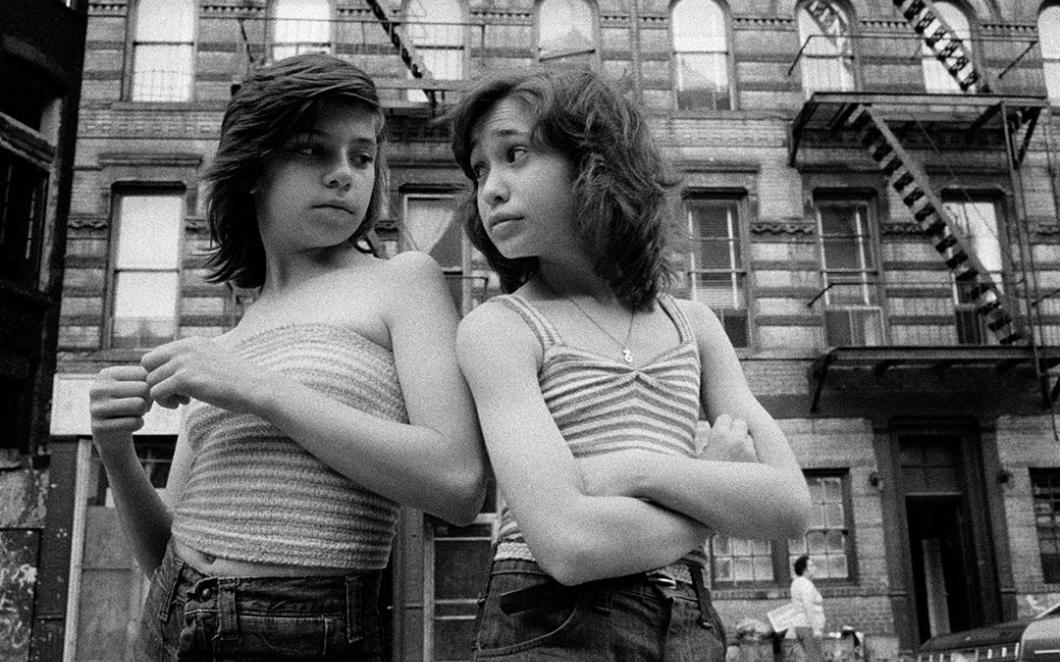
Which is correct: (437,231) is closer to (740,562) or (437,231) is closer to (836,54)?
(740,562)

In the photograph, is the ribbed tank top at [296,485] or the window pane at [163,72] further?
the window pane at [163,72]

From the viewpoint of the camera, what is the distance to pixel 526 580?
5.06ft

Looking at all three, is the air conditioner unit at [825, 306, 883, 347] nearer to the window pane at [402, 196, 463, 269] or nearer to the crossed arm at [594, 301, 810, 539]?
the window pane at [402, 196, 463, 269]

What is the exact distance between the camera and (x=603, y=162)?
1.75m

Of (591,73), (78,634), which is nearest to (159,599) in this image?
(591,73)

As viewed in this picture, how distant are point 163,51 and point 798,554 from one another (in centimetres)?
1192

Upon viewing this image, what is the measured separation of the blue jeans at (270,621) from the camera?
5.15ft

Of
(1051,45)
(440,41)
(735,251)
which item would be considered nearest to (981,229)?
(1051,45)

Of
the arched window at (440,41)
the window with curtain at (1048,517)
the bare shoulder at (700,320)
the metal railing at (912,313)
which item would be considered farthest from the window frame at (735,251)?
the bare shoulder at (700,320)

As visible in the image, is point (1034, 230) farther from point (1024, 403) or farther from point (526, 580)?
point (526, 580)

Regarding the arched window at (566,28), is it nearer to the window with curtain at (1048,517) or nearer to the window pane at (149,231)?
the window pane at (149,231)

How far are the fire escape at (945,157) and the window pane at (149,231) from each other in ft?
30.0

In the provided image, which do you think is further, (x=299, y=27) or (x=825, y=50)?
(x=825, y=50)

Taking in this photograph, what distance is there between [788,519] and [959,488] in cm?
1354
